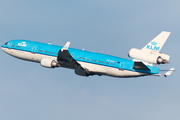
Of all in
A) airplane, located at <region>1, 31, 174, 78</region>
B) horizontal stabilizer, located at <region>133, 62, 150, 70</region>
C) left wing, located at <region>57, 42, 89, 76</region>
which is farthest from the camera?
left wing, located at <region>57, 42, 89, 76</region>

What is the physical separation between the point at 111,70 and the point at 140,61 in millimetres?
5619

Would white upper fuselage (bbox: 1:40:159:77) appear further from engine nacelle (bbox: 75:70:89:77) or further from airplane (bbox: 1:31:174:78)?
engine nacelle (bbox: 75:70:89:77)

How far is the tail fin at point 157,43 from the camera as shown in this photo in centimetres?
5453

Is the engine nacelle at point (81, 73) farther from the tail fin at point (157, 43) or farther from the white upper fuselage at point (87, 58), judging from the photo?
the tail fin at point (157, 43)

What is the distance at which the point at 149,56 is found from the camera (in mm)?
53469

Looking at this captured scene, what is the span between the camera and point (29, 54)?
6222cm

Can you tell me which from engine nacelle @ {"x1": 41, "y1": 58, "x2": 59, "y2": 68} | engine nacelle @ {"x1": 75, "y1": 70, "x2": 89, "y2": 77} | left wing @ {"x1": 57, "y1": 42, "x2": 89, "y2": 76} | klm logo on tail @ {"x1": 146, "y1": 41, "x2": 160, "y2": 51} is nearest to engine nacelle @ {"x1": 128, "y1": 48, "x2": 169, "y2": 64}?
klm logo on tail @ {"x1": 146, "y1": 41, "x2": 160, "y2": 51}

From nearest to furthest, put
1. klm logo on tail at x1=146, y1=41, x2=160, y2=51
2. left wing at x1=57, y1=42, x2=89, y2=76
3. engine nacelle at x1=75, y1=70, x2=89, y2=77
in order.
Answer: klm logo on tail at x1=146, y1=41, x2=160, y2=51
left wing at x1=57, y1=42, x2=89, y2=76
engine nacelle at x1=75, y1=70, x2=89, y2=77

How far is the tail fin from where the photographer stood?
2147 inches

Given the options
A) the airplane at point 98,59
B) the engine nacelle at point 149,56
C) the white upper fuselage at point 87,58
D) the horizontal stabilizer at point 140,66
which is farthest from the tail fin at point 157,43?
the white upper fuselage at point 87,58

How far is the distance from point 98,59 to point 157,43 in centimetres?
946

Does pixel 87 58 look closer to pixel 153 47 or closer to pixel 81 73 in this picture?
pixel 81 73

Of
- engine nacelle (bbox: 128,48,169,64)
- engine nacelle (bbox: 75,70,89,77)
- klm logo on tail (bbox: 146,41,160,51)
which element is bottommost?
engine nacelle (bbox: 75,70,89,77)

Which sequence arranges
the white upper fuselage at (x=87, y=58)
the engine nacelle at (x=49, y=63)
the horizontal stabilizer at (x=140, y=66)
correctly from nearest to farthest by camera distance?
the horizontal stabilizer at (x=140, y=66) → the white upper fuselage at (x=87, y=58) → the engine nacelle at (x=49, y=63)
